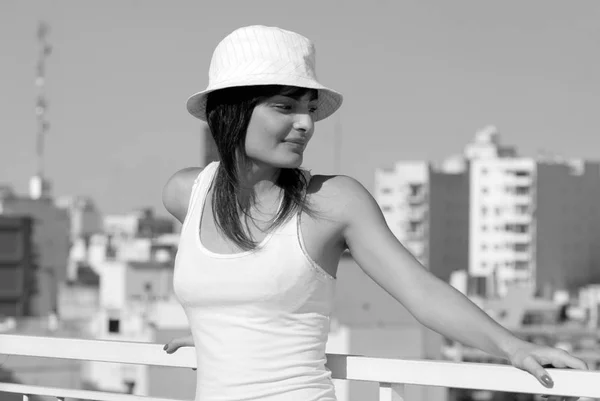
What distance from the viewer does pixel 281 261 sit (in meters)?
2.14

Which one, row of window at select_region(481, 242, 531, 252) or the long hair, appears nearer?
the long hair

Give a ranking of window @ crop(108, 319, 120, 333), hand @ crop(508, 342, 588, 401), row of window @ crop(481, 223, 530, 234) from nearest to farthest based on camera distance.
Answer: hand @ crop(508, 342, 588, 401)
window @ crop(108, 319, 120, 333)
row of window @ crop(481, 223, 530, 234)

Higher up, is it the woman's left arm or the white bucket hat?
the white bucket hat

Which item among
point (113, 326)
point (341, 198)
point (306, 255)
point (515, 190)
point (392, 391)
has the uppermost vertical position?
point (515, 190)

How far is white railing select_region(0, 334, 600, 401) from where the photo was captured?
2115 mm

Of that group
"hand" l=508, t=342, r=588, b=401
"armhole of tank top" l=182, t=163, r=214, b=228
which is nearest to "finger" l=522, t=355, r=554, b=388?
"hand" l=508, t=342, r=588, b=401

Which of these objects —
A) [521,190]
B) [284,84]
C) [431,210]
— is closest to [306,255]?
[284,84]

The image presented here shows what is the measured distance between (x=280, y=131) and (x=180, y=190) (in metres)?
0.37

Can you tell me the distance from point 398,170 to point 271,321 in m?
77.7

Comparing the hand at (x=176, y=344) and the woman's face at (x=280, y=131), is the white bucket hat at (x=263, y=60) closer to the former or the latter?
the woman's face at (x=280, y=131)

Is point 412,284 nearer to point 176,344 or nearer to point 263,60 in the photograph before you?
point 263,60

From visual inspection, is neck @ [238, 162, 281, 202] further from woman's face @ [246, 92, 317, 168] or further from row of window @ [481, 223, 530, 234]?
row of window @ [481, 223, 530, 234]

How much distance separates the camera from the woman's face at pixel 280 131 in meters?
2.21

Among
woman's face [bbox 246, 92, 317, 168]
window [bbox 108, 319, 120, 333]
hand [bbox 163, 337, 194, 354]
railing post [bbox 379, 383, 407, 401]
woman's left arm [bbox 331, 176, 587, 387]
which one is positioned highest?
woman's face [bbox 246, 92, 317, 168]
